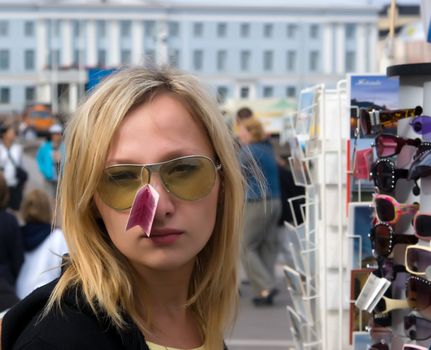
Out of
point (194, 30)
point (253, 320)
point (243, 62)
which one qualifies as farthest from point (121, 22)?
point (253, 320)

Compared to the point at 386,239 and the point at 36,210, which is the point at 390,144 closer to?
the point at 386,239

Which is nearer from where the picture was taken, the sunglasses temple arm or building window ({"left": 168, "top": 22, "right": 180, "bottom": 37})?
the sunglasses temple arm

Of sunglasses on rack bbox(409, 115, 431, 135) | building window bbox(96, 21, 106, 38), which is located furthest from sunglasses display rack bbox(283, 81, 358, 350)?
building window bbox(96, 21, 106, 38)

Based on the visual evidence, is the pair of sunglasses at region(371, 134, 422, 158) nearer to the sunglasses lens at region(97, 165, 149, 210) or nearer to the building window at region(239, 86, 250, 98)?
the sunglasses lens at region(97, 165, 149, 210)

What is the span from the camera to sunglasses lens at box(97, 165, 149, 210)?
1.63 m

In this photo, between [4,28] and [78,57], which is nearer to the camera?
[78,57]

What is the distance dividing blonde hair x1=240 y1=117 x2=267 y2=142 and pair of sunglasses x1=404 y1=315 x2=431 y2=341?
5623 mm

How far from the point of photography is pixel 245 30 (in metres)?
96.8

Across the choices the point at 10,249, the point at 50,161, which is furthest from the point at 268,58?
the point at 10,249

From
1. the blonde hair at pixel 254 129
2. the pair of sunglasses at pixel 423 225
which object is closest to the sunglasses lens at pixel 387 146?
the pair of sunglasses at pixel 423 225

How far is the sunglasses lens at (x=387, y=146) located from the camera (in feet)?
6.88

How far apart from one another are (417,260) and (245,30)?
96.2 meters

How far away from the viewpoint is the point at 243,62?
96750 millimetres

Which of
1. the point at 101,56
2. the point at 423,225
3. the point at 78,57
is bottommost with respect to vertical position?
the point at 423,225
